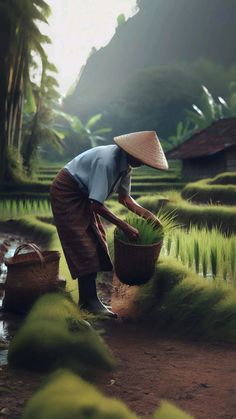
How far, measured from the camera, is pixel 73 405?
178cm

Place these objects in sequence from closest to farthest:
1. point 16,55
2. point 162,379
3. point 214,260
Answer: point 162,379, point 214,260, point 16,55

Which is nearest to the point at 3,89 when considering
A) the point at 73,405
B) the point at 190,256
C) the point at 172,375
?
the point at 190,256

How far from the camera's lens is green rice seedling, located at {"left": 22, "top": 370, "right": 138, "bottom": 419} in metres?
1.74

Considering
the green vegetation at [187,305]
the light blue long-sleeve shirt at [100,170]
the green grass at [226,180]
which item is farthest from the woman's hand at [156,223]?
the green grass at [226,180]

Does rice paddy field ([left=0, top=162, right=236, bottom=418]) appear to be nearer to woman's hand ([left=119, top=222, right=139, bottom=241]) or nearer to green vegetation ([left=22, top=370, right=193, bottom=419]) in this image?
green vegetation ([left=22, top=370, right=193, bottom=419])

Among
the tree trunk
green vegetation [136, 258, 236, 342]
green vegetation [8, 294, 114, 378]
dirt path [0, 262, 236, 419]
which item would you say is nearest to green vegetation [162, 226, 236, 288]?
green vegetation [136, 258, 236, 342]

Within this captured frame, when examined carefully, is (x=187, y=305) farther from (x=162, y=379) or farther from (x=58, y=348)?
(x=58, y=348)

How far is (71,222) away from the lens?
328 cm

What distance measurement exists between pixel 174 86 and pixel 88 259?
46417mm

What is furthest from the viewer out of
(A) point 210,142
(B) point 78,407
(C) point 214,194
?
(A) point 210,142

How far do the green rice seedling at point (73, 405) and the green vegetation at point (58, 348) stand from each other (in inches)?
17.3

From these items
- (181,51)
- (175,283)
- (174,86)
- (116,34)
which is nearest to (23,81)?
(175,283)

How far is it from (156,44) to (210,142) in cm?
3901

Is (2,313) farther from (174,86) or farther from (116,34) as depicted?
(116,34)
